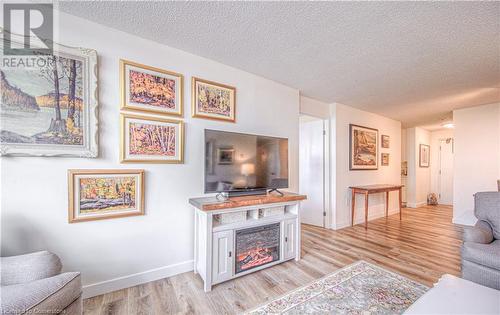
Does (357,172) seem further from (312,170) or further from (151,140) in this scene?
(151,140)

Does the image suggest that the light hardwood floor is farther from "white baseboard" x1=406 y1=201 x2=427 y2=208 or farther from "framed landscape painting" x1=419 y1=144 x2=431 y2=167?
"framed landscape painting" x1=419 y1=144 x2=431 y2=167

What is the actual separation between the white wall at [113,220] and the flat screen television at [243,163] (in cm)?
27

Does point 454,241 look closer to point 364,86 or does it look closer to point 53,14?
point 364,86

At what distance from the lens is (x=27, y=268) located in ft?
3.72

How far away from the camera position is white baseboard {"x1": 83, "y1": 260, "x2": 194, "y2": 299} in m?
1.69

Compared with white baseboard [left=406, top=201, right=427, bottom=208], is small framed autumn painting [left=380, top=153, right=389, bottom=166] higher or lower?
higher

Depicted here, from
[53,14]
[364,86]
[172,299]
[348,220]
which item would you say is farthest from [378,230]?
[53,14]

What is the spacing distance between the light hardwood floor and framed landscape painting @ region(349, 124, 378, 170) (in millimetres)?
1244

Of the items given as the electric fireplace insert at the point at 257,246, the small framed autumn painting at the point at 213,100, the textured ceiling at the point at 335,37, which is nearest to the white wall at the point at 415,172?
the textured ceiling at the point at 335,37

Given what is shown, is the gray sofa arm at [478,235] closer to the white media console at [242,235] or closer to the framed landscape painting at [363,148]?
the white media console at [242,235]

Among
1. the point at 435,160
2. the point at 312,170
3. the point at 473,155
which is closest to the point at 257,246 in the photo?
the point at 312,170

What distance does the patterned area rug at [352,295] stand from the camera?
1560 millimetres

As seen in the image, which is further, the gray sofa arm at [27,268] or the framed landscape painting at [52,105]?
the framed landscape painting at [52,105]

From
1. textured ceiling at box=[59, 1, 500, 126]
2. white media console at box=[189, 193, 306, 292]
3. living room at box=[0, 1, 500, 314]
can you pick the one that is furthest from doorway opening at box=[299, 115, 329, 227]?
white media console at box=[189, 193, 306, 292]
